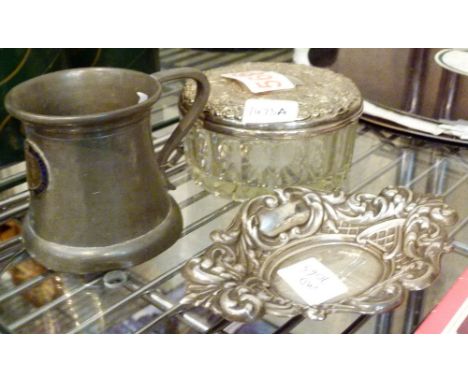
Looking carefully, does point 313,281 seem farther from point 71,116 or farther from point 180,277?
point 71,116

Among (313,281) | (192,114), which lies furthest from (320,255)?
→ (192,114)

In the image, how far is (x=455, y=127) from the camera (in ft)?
2.19

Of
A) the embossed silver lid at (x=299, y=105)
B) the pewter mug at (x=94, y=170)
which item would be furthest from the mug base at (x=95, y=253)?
the embossed silver lid at (x=299, y=105)

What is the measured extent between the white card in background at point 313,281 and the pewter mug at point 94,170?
101 mm

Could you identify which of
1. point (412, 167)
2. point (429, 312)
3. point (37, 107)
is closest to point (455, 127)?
point (412, 167)

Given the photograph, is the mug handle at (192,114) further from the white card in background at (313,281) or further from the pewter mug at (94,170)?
the white card in background at (313,281)

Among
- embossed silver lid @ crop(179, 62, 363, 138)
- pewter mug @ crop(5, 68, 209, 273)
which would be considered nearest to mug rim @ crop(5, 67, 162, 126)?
pewter mug @ crop(5, 68, 209, 273)

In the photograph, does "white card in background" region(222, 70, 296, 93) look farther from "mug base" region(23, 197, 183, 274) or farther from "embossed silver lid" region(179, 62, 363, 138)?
"mug base" region(23, 197, 183, 274)

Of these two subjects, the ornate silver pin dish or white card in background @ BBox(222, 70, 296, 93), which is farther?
white card in background @ BBox(222, 70, 296, 93)

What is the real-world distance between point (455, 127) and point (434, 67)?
0.15 meters

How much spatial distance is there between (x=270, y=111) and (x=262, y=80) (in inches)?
2.4

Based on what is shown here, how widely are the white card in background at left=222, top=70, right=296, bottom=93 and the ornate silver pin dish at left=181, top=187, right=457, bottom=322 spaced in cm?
11

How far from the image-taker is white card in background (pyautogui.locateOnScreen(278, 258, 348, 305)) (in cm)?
44
